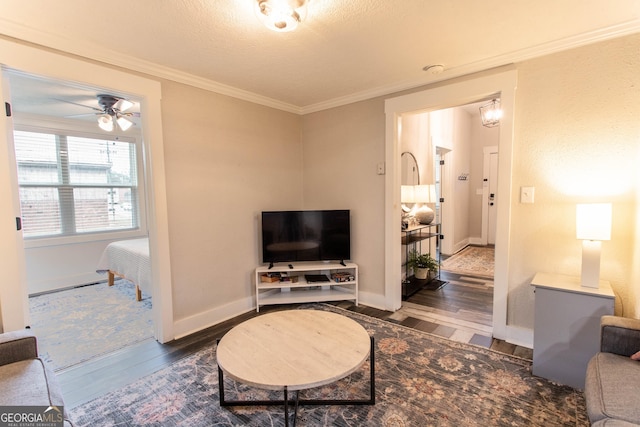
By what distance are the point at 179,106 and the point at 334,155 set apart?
1.70 m

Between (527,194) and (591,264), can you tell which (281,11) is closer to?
(527,194)

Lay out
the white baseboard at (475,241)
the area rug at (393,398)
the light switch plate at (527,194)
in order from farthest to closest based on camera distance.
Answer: the white baseboard at (475,241) → the light switch plate at (527,194) → the area rug at (393,398)

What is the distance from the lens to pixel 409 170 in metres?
4.27

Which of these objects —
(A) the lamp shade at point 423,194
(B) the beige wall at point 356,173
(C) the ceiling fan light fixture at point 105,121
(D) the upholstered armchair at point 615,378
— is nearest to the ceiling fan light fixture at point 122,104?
(C) the ceiling fan light fixture at point 105,121

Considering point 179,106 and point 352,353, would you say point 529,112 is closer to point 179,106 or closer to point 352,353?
point 352,353

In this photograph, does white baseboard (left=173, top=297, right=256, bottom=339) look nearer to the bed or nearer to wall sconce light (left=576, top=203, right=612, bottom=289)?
the bed

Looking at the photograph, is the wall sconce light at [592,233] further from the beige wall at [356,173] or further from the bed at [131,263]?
the bed at [131,263]

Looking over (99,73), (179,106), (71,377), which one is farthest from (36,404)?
(179,106)

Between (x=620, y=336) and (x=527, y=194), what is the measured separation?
1169 millimetres

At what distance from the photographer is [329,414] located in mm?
1718

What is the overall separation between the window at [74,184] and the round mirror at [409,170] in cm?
426

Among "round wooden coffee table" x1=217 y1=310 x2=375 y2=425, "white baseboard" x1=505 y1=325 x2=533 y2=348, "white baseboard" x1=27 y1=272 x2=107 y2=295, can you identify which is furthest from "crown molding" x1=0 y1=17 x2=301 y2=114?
"white baseboard" x1=27 y1=272 x2=107 y2=295

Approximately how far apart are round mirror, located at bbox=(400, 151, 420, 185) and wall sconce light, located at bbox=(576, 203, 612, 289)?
2382 millimetres

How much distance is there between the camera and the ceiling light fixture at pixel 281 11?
149 cm
